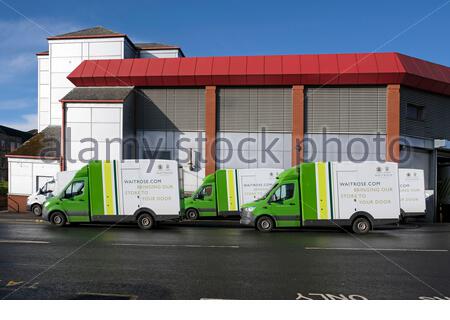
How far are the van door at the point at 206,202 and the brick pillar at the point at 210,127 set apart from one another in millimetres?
4985

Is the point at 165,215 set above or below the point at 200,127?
below

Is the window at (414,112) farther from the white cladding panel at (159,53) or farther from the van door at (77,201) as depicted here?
the van door at (77,201)

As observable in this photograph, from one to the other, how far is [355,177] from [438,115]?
52.7ft

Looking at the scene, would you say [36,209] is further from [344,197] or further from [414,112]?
[414,112]

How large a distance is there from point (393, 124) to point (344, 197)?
39.9ft

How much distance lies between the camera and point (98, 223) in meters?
17.2

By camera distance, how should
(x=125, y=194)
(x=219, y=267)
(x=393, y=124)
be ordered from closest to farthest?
(x=219, y=267) < (x=125, y=194) < (x=393, y=124)

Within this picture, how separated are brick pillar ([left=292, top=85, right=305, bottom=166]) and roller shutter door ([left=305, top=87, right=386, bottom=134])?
50 cm

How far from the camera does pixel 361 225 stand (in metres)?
14.9

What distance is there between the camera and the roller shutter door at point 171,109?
2606 cm

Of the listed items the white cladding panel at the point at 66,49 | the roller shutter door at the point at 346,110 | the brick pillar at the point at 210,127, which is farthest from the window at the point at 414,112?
the white cladding panel at the point at 66,49

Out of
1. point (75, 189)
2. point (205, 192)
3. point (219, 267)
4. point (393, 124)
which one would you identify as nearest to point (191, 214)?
point (205, 192)
